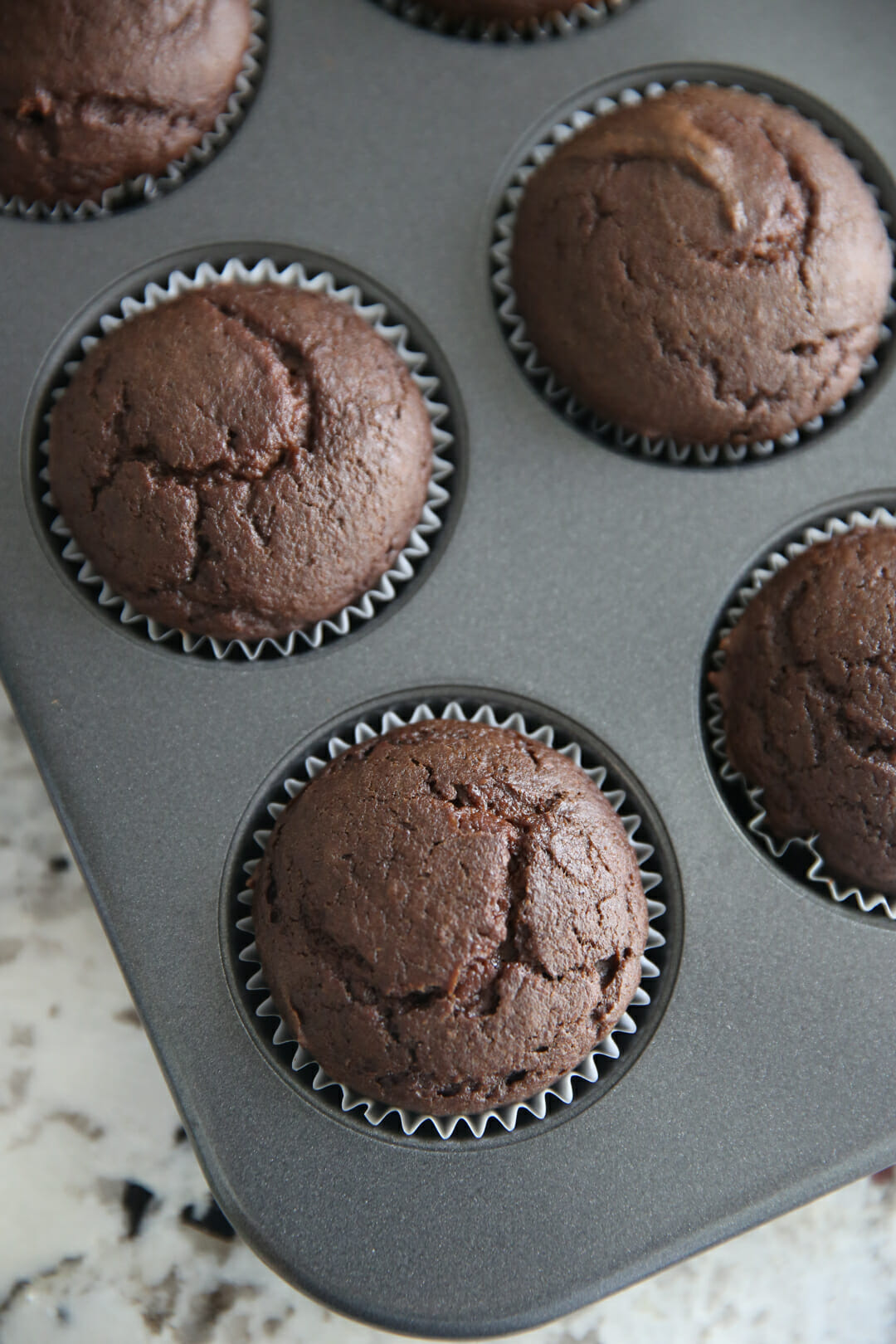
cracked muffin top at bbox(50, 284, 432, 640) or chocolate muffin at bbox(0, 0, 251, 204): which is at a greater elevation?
chocolate muffin at bbox(0, 0, 251, 204)

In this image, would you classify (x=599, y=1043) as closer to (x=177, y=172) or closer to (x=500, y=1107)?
(x=500, y=1107)

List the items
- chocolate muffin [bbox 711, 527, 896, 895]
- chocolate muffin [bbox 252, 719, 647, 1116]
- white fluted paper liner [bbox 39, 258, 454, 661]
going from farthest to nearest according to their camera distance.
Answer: white fluted paper liner [bbox 39, 258, 454, 661] → chocolate muffin [bbox 711, 527, 896, 895] → chocolate muffin [bbox 252, 719, 647, 1116]

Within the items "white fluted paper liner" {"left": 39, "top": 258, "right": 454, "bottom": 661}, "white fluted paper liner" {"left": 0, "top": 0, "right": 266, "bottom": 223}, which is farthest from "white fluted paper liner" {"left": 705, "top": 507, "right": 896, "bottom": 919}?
"white fluted paper liner" {"left": 0, "top": 0, "right": 266, "bottom": 223}

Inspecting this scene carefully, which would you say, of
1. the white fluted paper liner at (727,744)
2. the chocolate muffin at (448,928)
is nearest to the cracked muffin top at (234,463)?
the chocolate muffin at (448,928)

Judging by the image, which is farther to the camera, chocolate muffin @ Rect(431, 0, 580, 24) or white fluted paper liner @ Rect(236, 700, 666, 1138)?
chocolate muffin @ Rect(431, 0, 580, 24)


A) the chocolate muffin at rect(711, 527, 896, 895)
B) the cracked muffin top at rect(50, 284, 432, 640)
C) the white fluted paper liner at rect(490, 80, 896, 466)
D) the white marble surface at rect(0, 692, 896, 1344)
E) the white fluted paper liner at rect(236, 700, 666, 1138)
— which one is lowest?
the white marble surface at rect(0, 692, 896, 1344)

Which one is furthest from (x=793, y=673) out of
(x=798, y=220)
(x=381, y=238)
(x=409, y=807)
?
(x=381, y=238)

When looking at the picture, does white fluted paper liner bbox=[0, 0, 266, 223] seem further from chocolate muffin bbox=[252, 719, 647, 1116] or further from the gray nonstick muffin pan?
chocolate muffin bbox=[252, 719, 647, 1116]

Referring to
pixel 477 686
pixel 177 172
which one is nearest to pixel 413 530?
pixel 477 686

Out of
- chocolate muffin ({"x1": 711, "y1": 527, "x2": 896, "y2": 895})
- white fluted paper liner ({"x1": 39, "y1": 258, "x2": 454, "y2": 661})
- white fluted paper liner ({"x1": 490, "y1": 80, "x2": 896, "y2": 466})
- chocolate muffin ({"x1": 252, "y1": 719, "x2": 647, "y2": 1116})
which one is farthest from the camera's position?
white fluted paper liner ({"x1": 490, "y1": 80, "x2": 896, "y2": 466})
